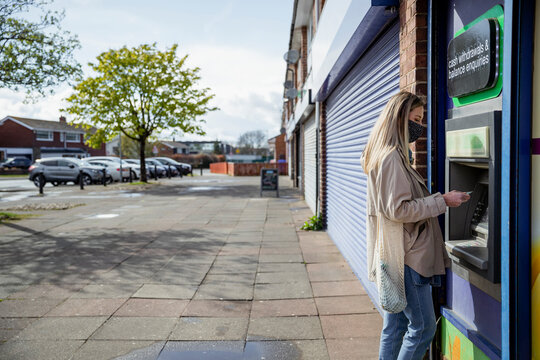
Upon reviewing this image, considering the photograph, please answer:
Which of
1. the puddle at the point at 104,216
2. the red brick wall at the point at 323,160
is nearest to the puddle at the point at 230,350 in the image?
the red brick wall at the point at 323,160

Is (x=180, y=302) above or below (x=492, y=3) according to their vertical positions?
below

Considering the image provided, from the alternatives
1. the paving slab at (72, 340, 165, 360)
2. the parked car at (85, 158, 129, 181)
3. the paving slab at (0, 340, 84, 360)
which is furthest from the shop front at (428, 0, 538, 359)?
the parked car at (85, 158, 129, 181)

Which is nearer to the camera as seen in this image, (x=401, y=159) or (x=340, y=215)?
(x=401, y=159)

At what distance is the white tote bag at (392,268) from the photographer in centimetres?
236

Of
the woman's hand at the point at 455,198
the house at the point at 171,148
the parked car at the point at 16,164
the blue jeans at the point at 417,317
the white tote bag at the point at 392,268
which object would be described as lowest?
the blue jeans at the point at 417,317

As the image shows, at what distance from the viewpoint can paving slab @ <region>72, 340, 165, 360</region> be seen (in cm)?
342

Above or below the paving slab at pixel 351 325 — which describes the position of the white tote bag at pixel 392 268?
above

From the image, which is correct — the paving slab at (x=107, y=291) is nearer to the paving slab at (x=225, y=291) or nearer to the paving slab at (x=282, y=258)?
the paving slab at (x=225, y=291)

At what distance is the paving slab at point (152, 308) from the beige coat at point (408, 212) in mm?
2563

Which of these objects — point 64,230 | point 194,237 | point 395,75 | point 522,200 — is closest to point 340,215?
point 194,237

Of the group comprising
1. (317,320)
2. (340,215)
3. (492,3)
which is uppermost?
(492,3)

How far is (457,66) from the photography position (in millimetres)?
2664

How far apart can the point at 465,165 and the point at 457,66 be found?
601 mm

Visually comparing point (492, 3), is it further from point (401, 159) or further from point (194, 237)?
point (194, 237)
